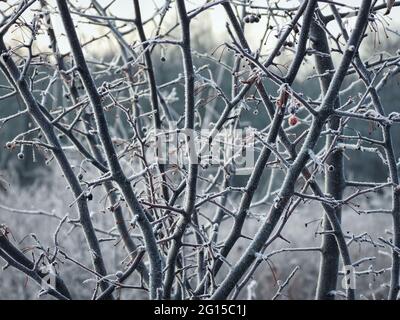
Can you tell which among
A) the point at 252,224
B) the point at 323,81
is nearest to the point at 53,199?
the point at 252,224

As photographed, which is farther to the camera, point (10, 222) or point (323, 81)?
point (10, 222)

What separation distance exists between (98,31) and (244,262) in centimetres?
203

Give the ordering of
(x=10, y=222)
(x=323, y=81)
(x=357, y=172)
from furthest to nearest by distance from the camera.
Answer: (x=357, y=172)
(x=10, y=222)
(x=323, y=81)

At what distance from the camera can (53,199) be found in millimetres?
9016

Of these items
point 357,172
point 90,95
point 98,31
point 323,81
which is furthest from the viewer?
point 357,172

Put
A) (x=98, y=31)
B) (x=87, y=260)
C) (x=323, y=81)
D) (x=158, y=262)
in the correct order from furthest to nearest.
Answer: (x=87, y=260) < (x=98, y=31) < (x=323, y=81) < (x=158, y=262)

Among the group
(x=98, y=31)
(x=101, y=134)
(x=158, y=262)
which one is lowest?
(x=158, y=262)

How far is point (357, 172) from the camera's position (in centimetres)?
1306
